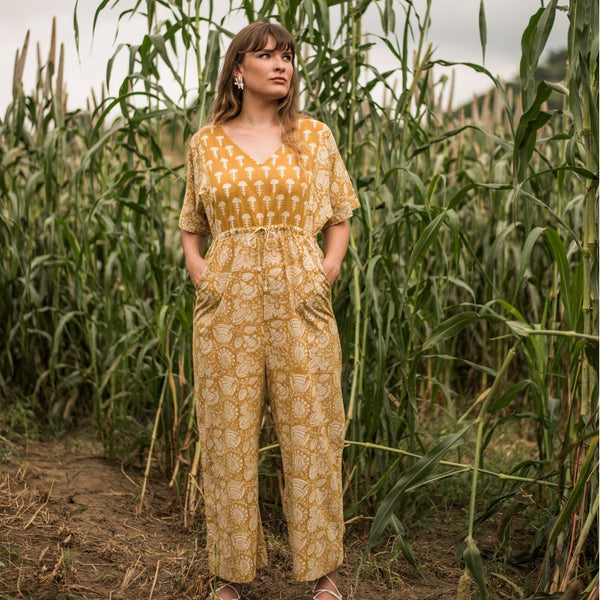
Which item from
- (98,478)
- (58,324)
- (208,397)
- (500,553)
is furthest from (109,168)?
(500,553)

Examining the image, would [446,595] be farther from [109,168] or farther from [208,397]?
[109,168]

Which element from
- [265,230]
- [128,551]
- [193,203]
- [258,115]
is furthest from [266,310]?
[128,551]

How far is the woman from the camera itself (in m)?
1.66

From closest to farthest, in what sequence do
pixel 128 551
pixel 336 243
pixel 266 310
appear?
pixel 266 310 < pixel 336 243 < pixel 128 551

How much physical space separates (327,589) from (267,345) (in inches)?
24.1

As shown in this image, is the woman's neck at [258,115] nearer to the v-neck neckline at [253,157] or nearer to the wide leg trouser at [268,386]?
the v-neck neckline at [253,157]

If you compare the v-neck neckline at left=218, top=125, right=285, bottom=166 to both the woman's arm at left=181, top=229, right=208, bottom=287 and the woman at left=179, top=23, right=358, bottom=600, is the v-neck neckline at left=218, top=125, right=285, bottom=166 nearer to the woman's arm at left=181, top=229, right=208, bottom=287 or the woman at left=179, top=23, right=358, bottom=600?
the woman at left=179, top=23, right=358, bottom=600

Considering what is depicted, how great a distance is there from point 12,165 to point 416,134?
5.37 feet

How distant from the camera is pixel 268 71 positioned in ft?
5.49

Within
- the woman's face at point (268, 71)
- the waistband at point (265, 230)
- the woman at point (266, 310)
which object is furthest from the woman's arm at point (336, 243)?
the woman's face at point (268, 71)

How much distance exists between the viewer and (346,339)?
204 centimetres

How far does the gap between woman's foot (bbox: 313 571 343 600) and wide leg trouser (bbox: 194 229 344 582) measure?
0.14ft

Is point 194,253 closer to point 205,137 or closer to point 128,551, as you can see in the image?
point 205,137

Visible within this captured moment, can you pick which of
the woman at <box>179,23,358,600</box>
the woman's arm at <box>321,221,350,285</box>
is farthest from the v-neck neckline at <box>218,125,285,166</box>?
the woman's arm at <box>321,221,350,285</box>
